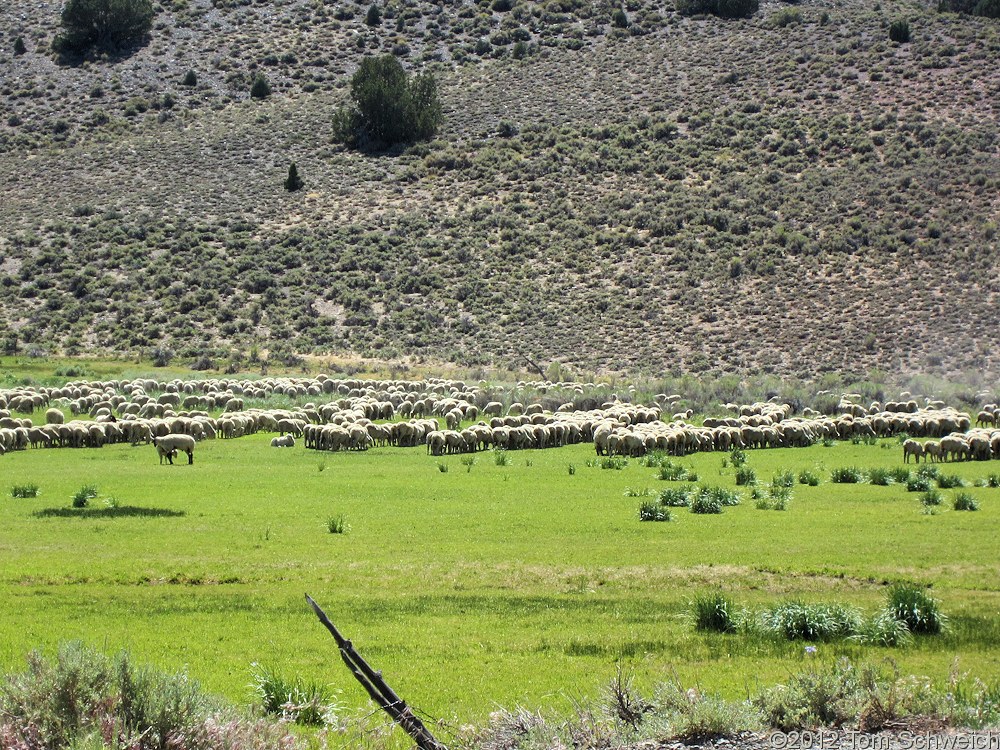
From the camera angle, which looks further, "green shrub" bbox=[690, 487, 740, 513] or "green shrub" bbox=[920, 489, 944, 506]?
"green shrub" bbox=[920, 489, 944, 506]

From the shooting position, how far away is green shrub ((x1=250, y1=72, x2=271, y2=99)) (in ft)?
332

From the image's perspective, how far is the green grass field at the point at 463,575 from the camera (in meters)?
11.3

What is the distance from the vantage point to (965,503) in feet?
74.5

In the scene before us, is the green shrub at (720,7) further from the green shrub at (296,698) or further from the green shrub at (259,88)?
the green shrub at (296,698)

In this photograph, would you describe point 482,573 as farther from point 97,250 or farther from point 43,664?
point 97,250

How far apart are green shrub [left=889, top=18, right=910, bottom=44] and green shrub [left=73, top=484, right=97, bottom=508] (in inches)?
3454

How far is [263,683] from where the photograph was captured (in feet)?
31.9

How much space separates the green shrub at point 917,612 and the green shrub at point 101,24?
350 ft

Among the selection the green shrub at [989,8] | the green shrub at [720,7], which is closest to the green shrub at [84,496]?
the green shrub at [720,7]

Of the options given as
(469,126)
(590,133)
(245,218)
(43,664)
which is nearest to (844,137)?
(590,133)

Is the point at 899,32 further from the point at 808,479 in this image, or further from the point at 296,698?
the point at 296,698

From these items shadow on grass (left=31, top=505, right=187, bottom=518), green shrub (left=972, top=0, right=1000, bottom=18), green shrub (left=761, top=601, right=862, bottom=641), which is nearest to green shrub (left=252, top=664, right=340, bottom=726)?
green shrub (left=761, top=601, right=862, bottom=641)

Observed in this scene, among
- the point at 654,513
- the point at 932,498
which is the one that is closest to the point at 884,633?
the point at 654,513

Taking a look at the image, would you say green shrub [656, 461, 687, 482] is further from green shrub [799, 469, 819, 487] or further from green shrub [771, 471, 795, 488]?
green shrub [799, 469, 819, 487]
